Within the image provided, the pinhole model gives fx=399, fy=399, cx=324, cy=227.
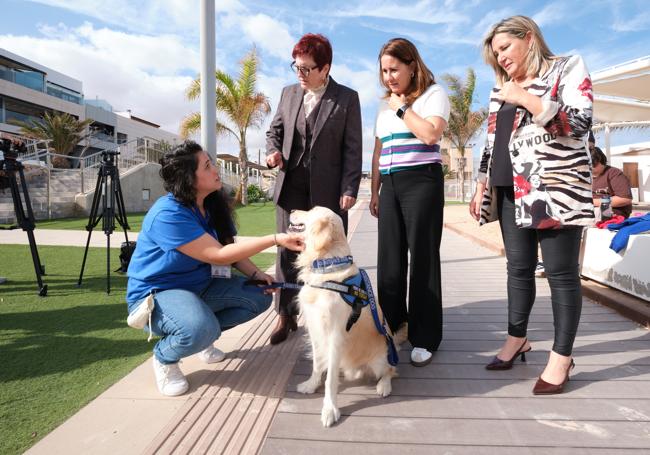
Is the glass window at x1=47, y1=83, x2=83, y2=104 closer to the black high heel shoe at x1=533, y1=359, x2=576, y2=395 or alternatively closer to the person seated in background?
the person seated in background

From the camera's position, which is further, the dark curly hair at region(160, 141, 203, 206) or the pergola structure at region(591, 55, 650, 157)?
the pergola structure at region(591, 55, 650, 157)

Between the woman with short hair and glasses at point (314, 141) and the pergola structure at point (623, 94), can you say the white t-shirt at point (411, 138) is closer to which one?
the woman with short hair and glasses at point (314, 141)

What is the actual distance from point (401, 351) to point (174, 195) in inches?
75.8

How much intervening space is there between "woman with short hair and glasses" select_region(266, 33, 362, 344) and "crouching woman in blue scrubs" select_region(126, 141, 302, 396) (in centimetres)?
59

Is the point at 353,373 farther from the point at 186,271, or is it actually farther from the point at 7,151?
the point at 7,151

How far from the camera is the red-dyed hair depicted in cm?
287

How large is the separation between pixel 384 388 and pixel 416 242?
0.95 meters

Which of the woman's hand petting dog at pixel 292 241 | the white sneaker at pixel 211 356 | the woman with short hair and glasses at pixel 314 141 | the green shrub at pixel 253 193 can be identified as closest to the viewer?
the woman's hand petting dog at pixel 292 241

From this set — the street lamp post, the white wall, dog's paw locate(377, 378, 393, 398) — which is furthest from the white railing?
the white wall

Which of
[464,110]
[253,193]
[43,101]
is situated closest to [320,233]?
[253,193]

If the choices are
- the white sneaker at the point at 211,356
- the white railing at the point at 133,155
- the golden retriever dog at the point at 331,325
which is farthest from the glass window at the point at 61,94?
the golden retriever dog at the point at 331,325

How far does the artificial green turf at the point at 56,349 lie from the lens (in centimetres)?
209

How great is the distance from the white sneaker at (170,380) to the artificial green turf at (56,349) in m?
0.35

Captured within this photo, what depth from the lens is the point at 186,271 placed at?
8.42 feet
